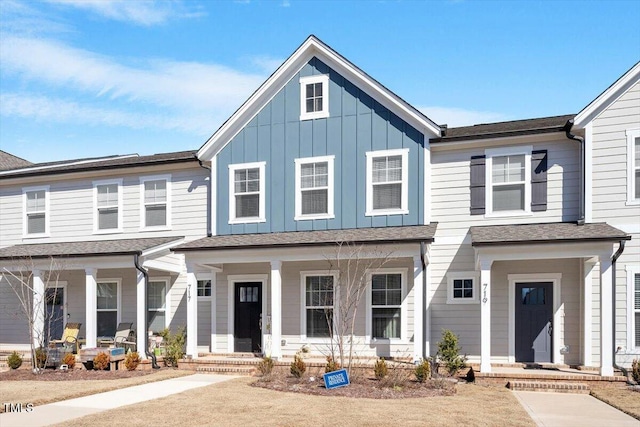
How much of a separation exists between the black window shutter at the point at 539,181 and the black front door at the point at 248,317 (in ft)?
26.3

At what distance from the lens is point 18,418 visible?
32.5 ft

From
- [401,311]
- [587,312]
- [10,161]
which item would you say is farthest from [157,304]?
[10,161]

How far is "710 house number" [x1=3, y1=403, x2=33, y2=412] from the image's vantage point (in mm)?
10562

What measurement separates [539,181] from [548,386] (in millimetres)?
5129

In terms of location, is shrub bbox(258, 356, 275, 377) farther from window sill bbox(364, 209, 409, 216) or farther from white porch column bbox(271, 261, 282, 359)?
window sill bbox(364, 209, 409, 216)

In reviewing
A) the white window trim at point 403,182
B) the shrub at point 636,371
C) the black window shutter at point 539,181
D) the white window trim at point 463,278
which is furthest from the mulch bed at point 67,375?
the shrub at point 636,371

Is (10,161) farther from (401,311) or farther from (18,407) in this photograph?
(401,311)

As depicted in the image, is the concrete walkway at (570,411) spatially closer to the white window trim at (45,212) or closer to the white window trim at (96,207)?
the white window trim at (96,207)

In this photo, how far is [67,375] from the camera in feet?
49.8

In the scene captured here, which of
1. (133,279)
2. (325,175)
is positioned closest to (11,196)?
(133,279)

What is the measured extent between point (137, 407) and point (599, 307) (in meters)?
10.5

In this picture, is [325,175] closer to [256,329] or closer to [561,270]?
[256,329]

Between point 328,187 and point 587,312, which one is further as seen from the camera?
point 328,187

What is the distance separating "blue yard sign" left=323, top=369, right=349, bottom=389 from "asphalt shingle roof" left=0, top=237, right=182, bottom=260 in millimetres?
7043
